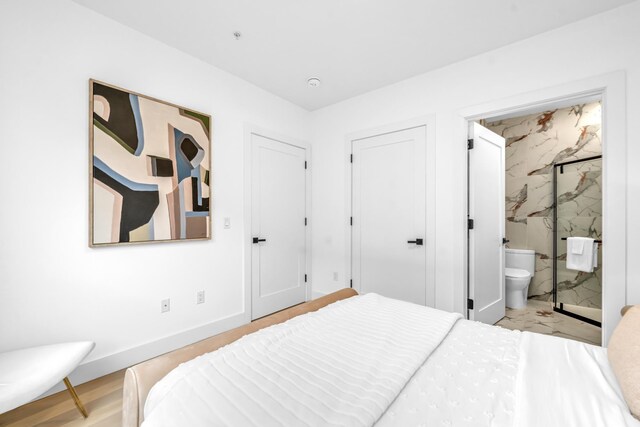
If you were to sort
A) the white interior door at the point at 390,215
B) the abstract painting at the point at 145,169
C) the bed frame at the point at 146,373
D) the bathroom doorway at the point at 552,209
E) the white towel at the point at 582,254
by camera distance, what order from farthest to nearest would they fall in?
the bathroom doorway at the point at 552,209
the white towel at the point at 582,254
the white interior door at the point at 390,215
the abstract painting at the point at 145,169
the bed frame at the point at 146,373

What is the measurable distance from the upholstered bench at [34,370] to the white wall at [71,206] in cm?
23

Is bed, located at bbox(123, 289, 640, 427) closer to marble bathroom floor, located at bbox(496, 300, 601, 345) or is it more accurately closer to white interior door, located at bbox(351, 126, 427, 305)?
white interior door, located at bbox(351, 126, 427, 305)

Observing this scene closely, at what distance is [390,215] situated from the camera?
10.4 feet

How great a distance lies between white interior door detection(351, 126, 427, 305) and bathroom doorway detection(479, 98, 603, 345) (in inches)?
40.4

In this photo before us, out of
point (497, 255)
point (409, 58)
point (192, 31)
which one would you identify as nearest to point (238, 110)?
point (192, 31)

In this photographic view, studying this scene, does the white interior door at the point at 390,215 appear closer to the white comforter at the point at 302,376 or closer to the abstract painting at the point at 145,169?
the white comforter at the point at 302,376

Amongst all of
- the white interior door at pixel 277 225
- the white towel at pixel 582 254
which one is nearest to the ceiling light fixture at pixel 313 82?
the white interior door at pixel 277 225

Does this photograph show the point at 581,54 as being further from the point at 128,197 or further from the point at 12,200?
the point at 12,200

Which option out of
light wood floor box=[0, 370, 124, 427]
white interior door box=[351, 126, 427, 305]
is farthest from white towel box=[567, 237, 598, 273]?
light wood floor box=[0, 370, 124, 427]

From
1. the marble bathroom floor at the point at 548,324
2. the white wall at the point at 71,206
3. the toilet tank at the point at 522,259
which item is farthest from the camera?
the toilet tank at the point at 522,259

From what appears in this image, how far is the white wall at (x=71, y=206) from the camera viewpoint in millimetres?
1757

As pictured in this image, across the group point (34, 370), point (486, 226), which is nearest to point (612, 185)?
point (486, 226)

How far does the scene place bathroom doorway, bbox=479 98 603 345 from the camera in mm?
3379

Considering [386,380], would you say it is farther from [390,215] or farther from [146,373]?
[390,215]
